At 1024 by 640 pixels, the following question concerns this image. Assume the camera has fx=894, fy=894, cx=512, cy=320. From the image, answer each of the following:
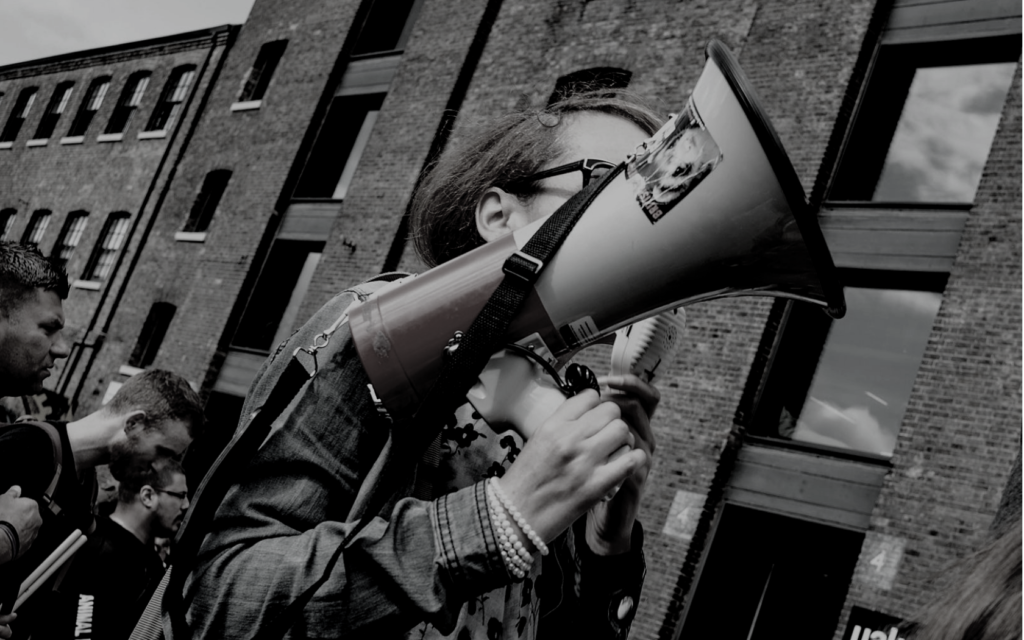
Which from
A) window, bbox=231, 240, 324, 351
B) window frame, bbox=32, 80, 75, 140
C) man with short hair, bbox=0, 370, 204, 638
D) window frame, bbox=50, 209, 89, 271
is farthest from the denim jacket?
window frame, bbox=32, 80, 75, 140

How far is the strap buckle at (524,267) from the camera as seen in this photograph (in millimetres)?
1476

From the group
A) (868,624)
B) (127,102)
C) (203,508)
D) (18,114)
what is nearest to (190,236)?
(127,102)

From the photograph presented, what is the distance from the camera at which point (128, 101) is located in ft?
78.0

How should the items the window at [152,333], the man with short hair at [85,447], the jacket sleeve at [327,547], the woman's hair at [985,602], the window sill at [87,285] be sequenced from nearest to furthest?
the woman's hair at [985,602] < the jacket sleeve at [327,547] < the man with short hair at [85,447] < the window at [152,333] < the window sill at [87,285]

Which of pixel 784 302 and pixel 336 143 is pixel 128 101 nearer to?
pixel 336 143

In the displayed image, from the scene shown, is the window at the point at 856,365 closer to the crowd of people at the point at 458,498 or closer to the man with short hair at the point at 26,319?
the man with short hair at the point at 26,319

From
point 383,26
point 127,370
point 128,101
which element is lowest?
point 127,370

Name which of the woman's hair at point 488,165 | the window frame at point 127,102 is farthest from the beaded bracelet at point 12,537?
the window frame at point 127,102

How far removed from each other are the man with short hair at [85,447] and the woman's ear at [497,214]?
2.38 m

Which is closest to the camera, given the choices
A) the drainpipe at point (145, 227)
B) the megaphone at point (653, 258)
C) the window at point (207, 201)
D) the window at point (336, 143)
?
the megaphone at point (653, 258)

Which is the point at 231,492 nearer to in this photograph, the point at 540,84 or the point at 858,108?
the point at 858,108

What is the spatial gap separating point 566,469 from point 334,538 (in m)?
0.37

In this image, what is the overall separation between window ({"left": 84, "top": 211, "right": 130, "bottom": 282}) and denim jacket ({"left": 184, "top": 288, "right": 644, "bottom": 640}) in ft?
69.0

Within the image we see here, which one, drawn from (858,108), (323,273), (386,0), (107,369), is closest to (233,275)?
(323,273)
